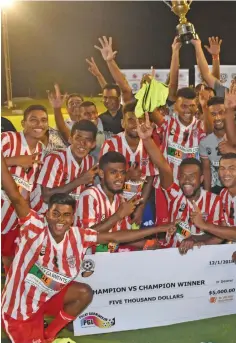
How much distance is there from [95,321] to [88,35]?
16.0 m

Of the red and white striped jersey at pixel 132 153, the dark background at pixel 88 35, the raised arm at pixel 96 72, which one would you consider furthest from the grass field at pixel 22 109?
the red and white striped jersey at pixel 132 153

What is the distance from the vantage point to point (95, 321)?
11.2 ft

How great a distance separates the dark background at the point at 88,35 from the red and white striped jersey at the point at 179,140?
12290 millimetres

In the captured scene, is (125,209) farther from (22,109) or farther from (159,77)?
(22,109)

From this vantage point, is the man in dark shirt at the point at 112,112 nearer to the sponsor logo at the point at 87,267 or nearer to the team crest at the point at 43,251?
the sponsor logo at the point at 87,267

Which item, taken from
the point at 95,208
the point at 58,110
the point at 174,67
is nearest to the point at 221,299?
the point at 95,208

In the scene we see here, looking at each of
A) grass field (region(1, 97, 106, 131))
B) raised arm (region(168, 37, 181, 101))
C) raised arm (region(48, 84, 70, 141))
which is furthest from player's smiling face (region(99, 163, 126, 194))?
grass field (region(1, 97, 106, 131))

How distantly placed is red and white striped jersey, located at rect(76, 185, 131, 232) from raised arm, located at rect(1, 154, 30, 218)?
656 mm

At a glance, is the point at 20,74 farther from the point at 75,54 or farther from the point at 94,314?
the point at 94,314

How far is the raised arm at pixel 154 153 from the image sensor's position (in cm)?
376

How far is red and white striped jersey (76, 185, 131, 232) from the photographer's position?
352cm

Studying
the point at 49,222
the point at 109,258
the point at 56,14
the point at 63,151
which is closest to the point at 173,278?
the point at 109,258

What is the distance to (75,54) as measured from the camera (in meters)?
18.7

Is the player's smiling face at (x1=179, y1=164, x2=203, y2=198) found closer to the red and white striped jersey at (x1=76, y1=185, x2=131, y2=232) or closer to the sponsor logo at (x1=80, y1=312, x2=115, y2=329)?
the red and white striped jersey at (x1=76, y1=185, x2=131, y2=232)
